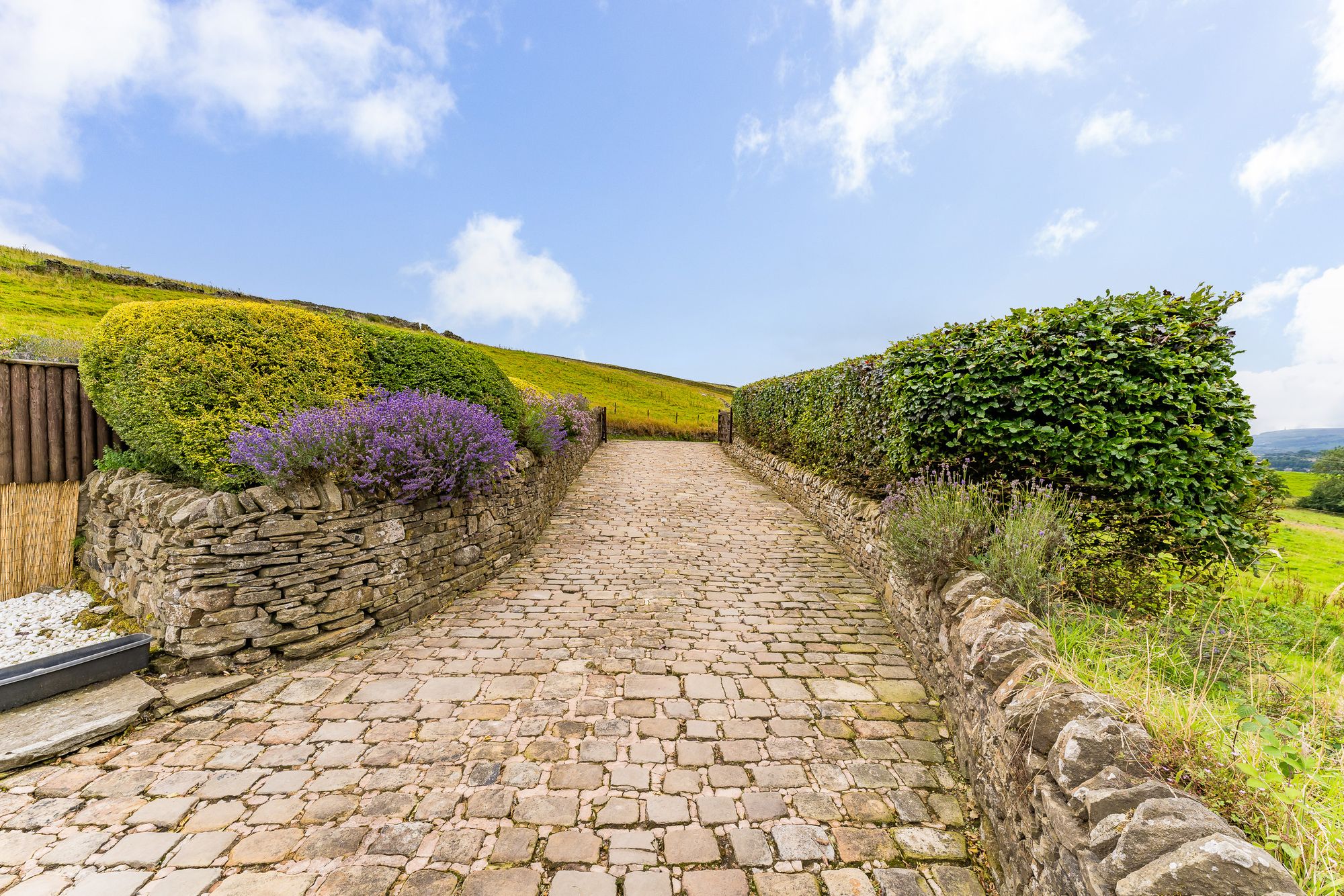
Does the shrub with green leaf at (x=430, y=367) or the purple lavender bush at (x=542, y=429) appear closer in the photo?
the shrub with green leaf at (x=430, y=367)

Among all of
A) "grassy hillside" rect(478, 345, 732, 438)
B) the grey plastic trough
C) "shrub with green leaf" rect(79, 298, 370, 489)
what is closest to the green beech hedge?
"shrub with green leaf" rect(79, 298, 370, 489)

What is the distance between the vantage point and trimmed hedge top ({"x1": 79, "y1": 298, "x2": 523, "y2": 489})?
478 centimetres

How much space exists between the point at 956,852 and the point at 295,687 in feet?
15.3

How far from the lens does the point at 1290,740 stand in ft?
7.00

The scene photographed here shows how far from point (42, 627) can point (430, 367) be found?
4.51 m

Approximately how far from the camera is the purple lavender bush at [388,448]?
4.45 metres

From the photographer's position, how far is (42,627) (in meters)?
4.66

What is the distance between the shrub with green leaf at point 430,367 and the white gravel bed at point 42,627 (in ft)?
11.7

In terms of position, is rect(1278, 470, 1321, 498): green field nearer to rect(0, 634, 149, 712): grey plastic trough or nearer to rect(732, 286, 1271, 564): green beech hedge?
rect(732, 286, 1271, 564): green beech hedge

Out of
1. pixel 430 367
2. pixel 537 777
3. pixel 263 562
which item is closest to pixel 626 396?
pixel 430 367

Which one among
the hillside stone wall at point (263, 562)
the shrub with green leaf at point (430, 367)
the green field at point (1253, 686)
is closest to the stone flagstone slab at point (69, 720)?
the hillside stone wall at point (263, 562)

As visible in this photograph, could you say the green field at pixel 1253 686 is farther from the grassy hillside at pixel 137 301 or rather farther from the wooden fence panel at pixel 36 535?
the grassy hillside at pixel 137 301

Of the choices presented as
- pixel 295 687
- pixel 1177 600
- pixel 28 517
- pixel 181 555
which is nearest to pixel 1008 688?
pixel 1177 600

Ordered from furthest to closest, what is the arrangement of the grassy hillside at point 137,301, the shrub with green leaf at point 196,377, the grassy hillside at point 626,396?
the grassy hillside at point 626,396, the grassy hillside at point 137,301, the shrub with green leaf at point 196,377
